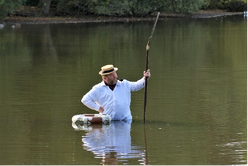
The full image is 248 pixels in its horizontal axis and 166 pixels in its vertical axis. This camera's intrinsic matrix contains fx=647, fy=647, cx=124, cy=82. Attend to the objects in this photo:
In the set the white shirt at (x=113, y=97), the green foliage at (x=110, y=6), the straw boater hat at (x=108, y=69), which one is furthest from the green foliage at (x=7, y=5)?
the straw boater hat at (x=108, y=69)

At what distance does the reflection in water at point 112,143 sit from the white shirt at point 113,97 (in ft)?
0.97

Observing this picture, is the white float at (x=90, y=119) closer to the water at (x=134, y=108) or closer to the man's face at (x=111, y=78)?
the water at (x=134, y=108)

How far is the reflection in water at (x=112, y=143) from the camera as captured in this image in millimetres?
9508

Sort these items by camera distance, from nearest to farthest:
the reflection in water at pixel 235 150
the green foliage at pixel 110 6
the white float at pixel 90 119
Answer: the reflection in water at pixel 235 150
the white float at pixel 90 119
the green foliage at pixel 110 6

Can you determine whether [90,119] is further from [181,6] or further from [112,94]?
[181,6]

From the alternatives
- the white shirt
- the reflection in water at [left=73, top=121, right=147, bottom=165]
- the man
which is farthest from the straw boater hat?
the reflection in water at [left=73, top=121, right=147, bottom=165]

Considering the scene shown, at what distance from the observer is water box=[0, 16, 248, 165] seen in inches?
386

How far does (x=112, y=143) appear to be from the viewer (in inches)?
416

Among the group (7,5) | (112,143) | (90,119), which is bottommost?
(112,143)

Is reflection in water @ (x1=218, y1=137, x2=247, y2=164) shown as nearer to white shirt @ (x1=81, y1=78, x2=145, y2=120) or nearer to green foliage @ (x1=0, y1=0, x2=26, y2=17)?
white shirt @ (x1=81, y1=78, x2=145, y2=120)

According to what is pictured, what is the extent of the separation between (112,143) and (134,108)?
3452mm

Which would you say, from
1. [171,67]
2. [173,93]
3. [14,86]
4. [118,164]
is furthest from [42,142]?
[171,67]

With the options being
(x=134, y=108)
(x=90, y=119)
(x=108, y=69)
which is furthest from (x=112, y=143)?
(x=134, y=108)

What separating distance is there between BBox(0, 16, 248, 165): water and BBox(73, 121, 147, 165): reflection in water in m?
0.02
